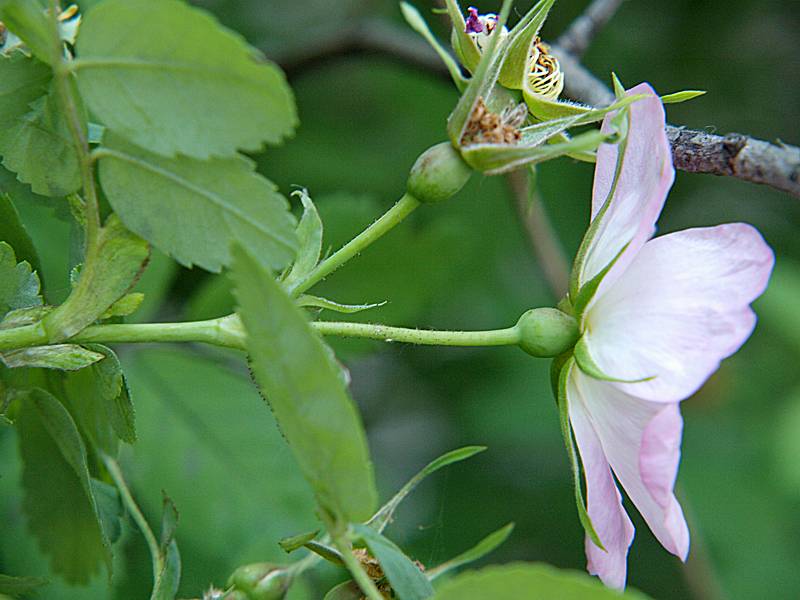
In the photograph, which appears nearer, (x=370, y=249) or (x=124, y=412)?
(x=124, y=412)

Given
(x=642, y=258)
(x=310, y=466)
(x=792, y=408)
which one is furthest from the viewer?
(x=792, y=408)

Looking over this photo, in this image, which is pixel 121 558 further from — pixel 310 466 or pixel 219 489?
pixel 310 466

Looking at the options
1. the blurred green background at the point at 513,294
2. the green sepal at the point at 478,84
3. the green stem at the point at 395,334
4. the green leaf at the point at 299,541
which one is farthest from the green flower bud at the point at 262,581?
the blurred green background at the point at 513,294

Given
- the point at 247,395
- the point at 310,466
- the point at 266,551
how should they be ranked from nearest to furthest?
the point at 310,466, the point at 266,551, the point at 247,395

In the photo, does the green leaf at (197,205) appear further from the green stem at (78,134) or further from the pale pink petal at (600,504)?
the pale pink petal at (600,504)

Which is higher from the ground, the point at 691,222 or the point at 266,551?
the point at 266,551

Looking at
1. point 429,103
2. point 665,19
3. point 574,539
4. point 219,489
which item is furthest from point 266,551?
point 665,19

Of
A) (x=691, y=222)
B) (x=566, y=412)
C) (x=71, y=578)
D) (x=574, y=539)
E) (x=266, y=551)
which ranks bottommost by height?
(x=574, y=539)

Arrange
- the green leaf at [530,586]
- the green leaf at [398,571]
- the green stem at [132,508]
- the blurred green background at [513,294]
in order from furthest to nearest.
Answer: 1. the blurred green background at [513,294]
2. the green stem at [132,508]
3. the green leaf at [398,571]
4. the green leaf at [530,586]

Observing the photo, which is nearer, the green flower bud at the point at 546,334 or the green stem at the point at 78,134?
the green stem at the point at 78,134
